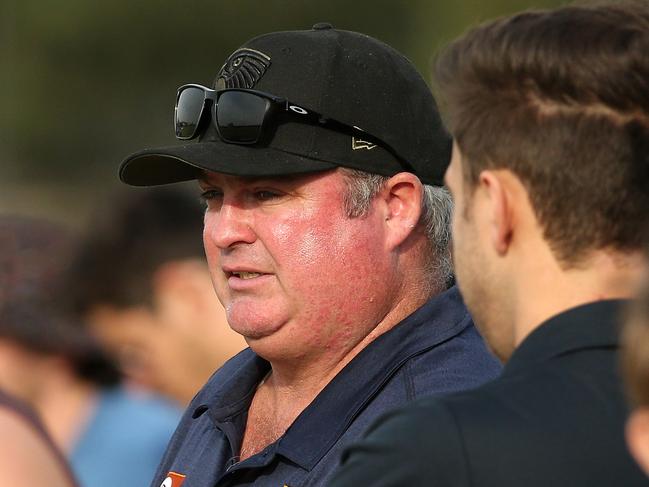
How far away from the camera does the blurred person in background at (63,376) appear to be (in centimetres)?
355

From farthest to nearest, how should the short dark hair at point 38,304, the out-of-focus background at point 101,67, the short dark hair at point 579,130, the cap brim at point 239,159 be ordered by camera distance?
1. the out-of-focus background at point 101,67
2. the short dark hair at point 38,304
3. the cap brim at point 239,159
4. the short dark hair at point 579,130

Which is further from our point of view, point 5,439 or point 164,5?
point 164,5

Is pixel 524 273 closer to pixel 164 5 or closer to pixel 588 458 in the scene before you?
pixel 588 458

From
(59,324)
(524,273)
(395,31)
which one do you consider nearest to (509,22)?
(524,273)

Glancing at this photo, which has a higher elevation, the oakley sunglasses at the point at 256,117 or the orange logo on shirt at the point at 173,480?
the oakley sunglasses at the point at 256,117

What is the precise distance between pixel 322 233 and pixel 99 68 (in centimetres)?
2460

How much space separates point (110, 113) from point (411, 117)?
23719mm

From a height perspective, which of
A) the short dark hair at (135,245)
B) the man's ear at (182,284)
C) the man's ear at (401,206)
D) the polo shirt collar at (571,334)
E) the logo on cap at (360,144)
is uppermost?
the logo on cap at (360,144)

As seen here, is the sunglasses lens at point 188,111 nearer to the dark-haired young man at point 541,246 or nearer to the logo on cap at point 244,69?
the logo on cap at point 244,69

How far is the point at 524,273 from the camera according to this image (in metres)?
2.03

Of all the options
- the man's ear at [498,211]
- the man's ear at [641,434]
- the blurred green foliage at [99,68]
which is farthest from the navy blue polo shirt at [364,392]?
the blurred green foliage at [99,68]

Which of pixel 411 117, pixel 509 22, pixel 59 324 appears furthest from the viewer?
pixel 59 324

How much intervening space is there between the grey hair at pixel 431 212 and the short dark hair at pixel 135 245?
1392 millimetres

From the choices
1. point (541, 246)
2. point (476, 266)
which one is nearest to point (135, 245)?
point (476, 266)
